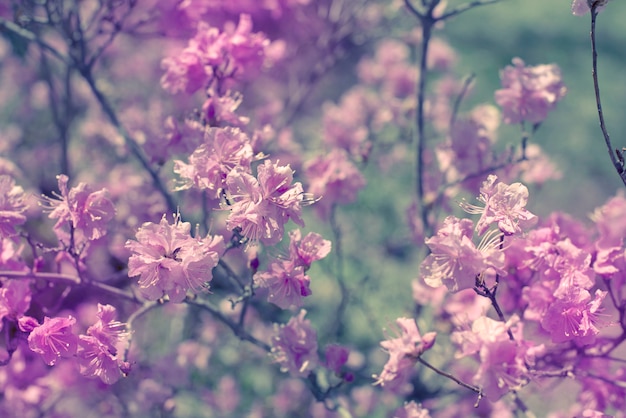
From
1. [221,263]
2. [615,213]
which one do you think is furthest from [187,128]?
[615,213]

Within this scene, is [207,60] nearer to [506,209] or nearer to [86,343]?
[86,343]

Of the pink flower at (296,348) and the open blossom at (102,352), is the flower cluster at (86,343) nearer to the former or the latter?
the open blossom at (102,352)

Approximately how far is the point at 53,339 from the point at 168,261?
1.40ft

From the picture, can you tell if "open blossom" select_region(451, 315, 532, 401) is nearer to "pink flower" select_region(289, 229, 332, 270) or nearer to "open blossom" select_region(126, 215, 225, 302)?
"pink flower" select_region(289, 229, 332, 270)

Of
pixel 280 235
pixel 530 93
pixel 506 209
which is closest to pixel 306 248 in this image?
pixel 280 235

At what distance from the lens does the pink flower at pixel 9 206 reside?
1.82 m

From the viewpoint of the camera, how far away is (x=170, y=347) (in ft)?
11.4

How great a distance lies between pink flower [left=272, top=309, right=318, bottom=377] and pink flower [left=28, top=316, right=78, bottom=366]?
62 cm

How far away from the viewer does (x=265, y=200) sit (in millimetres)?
1638

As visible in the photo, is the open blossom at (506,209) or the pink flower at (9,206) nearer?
the open blossom at (506,209)

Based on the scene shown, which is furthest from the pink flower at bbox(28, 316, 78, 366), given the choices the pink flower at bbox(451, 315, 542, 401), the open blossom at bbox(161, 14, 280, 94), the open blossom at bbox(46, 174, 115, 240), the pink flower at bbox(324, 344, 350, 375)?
the pink flower at bbox(451, 315, 542, 401)

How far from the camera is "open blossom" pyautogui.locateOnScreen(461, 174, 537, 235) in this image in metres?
1.63

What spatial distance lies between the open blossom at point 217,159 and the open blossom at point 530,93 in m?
1.08

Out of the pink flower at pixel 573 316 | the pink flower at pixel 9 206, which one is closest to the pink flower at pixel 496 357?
the pink flower at pixel 573 316
